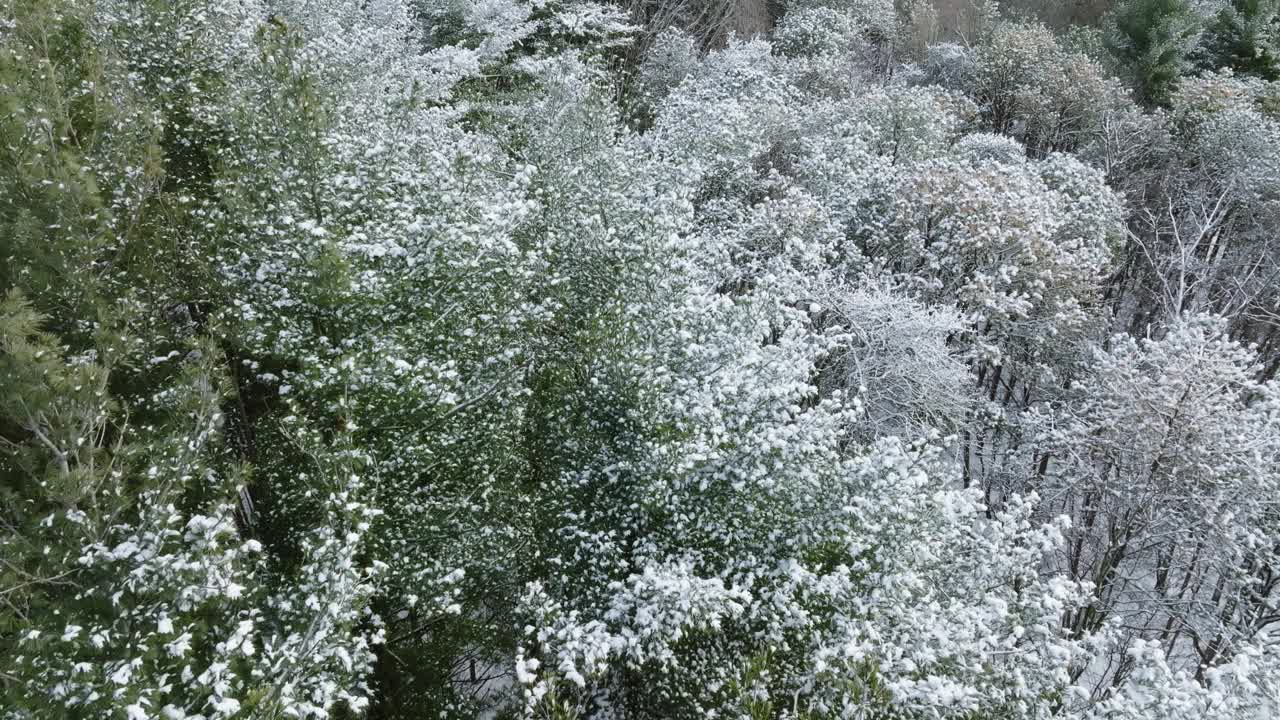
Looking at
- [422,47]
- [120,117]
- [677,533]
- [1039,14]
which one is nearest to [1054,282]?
[677,533]

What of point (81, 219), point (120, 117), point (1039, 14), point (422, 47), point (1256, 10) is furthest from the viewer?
point (1039, 14)

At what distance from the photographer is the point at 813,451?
43.0ft

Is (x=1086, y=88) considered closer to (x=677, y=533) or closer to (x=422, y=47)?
(x=422, y=47)

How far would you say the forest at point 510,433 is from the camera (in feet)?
31.9

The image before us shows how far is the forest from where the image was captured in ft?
31.9

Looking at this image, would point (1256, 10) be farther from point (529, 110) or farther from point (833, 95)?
point (529, 110)

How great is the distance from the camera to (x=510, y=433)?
47.6 feet

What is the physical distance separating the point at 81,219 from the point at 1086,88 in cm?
4097

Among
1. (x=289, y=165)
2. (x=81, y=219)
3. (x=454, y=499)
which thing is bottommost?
(x=454, y=499)

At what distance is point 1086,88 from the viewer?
37.1 metres

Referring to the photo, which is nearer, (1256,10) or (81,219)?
(81,219)

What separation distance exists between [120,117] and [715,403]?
12150mm

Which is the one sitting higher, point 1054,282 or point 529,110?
point 529,110

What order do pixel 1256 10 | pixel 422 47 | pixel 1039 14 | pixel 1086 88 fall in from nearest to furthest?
1. pixel 422 47
2. pixel 1086 88
3. pixel 1256 10
4. pixel 1039 14
